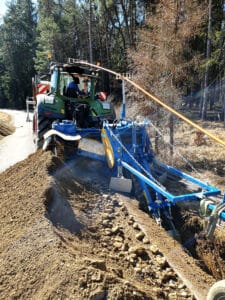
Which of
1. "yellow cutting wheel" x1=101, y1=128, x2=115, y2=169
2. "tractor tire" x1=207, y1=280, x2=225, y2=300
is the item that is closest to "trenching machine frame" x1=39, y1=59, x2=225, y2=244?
"yellow cutting wheel" x1=101, y1=128, x2=115, y2=169

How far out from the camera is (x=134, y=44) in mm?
22734

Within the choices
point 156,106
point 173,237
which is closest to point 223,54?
point 156,106

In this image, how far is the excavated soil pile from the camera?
3.11 meters

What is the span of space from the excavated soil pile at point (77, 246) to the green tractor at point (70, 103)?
2082 millimetres

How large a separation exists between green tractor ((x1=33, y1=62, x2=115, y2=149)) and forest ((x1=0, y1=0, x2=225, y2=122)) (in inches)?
59.5

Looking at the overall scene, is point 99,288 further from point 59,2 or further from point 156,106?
point 59,2

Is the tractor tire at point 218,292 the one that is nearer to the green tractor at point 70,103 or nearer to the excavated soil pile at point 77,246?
the excavated soil pile at point 77,246

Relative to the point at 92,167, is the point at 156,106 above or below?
above

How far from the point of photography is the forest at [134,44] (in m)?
8.98

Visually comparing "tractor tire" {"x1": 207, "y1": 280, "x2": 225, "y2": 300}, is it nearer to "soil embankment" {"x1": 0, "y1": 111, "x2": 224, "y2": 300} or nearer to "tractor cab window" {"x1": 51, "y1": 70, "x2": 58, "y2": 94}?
"soil embankment" {"x1": 0, "y1": 111, "x2": 224, "y2": 300}

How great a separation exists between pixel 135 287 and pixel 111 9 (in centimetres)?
2666

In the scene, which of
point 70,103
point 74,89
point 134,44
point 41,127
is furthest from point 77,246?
point 134,44

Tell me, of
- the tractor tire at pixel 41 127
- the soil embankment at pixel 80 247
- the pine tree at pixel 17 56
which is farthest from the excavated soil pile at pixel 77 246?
the pine tree at pixel 17 56

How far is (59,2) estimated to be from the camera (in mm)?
32188
